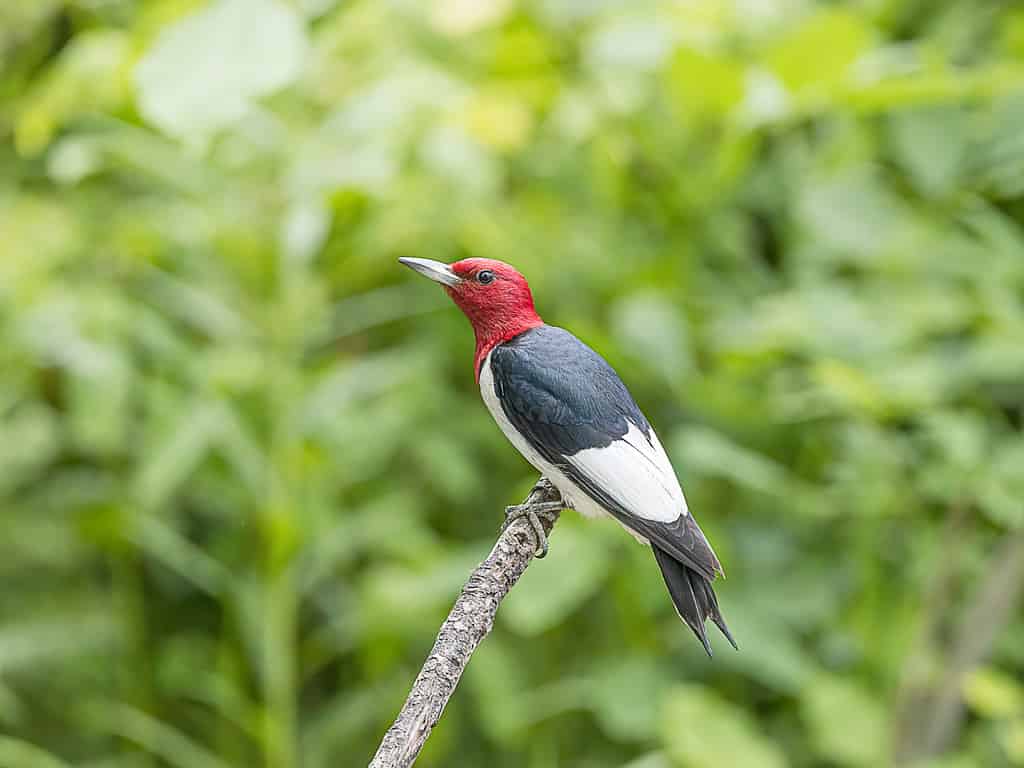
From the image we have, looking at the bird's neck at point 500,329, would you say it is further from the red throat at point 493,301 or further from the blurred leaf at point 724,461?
the blurred leaf at point 724,461

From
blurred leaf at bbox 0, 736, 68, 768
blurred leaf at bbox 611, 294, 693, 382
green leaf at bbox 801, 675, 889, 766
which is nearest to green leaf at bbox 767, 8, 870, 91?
blurred leaf at bbox 611, 294, 693, 382

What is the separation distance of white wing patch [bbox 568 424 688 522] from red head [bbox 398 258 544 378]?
116 mm

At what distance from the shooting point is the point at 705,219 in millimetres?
2320

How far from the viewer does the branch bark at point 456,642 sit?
59 cm

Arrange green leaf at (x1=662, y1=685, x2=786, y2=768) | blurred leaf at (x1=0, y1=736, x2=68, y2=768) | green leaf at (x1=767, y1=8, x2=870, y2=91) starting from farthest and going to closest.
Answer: blurred leaf at (x1=0, y1=736, x2=68, y2=768) → green leaf at (x1=662, y1=685, x2=786, y2=768) → green leaf at (x1=767, y1=8, x2=870, y2=91)

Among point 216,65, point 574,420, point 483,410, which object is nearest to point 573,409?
point 574,420

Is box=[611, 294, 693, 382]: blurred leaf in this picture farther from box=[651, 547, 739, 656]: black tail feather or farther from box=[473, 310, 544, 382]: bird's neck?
box=[651, 547, 739, 656]: black tail feather

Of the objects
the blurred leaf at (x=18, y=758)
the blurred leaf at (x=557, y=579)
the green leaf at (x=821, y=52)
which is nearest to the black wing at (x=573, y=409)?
the blurred leaf at (x=557, y=579)

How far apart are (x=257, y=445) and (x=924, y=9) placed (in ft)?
6.42

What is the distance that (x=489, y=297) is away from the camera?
0.92 meters

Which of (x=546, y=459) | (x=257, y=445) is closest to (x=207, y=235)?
(x=257, y=445)

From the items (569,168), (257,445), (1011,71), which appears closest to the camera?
(1011,71)

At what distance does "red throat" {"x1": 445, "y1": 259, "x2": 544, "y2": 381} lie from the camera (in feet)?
2.93

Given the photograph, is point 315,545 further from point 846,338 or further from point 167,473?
point 846,338
